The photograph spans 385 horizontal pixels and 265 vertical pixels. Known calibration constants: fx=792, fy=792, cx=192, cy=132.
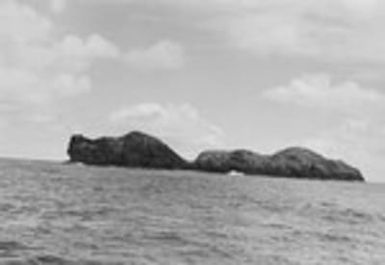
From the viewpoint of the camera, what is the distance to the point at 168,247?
35375 mm

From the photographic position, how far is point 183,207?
2470 inches

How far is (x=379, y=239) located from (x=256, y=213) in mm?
15038

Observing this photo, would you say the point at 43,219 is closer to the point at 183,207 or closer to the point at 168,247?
the point at 168,247

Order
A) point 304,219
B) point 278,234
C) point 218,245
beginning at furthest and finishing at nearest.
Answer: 1. point 304,219
2. point 278,234
3. point 218,245

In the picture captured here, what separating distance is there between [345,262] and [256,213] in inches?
1012

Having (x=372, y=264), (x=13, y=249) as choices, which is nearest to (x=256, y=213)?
(x=372, y=264)

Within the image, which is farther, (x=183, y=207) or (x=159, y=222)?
(x=183, y=207)

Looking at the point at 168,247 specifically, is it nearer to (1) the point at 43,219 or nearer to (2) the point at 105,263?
(2) the point at 105,263

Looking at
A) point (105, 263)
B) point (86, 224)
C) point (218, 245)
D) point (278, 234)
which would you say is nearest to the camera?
point (105, 263)

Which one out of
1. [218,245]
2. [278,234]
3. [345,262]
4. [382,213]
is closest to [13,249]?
[218,245]

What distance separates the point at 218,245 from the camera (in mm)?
37938

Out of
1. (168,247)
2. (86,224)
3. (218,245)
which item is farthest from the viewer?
(86,224)

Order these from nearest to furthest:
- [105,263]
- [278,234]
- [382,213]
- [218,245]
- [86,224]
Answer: [105,263], [218,245], [86,224], [278,234], [382,213]

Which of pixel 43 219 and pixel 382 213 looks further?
pixel 382 213
